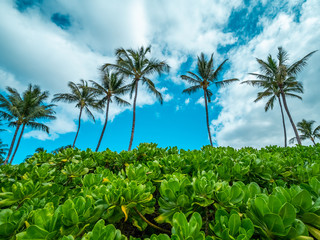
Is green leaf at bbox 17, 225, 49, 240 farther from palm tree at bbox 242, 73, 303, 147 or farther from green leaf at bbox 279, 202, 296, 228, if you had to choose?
palm tree at bbox 242, 73, 303, 147

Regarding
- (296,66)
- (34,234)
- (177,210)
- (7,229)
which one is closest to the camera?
(34,234)

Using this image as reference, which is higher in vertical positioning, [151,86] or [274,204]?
[151,86]

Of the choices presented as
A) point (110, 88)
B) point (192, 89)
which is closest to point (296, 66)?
point (192, 89)

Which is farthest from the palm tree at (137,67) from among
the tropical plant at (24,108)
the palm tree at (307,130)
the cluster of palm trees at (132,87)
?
the palm tree at (307,130)

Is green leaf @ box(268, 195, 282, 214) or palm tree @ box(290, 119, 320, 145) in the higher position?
palm tree @ box(290, 119, 320, 145)

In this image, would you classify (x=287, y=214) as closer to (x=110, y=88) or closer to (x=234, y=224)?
(x=234, y=224)

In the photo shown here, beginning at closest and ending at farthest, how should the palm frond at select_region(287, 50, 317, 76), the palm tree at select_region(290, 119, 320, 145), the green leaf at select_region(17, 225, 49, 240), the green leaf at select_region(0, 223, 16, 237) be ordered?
the green leaf at select_region(17, 225, 49, 240)
the green leaf at select_region(0, 223, 16, 237)
the palm frond at select_region(287, 50, 317, 76)
the palm tree at select_region(290, 119, 320, 145)

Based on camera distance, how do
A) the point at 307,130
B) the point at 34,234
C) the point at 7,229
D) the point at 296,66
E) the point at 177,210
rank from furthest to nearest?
1. the point at 307,130
2. the point at 296,66
3. the point at 177,210
4. the point at 7,229
5. the point at 34,234

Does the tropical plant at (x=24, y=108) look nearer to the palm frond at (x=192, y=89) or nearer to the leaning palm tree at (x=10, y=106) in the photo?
the leaning palm tree at (x=10, y=106)

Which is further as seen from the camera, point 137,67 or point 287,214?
point 137,67

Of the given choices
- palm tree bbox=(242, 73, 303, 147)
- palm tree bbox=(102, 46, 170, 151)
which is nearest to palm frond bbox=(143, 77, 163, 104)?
palm tree bbox=(102, 46, 170, 151)

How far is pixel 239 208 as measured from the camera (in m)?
1.05

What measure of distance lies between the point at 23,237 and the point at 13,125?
2807cm

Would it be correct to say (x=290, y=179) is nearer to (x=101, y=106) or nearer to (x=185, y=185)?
(x=185, y=185)
